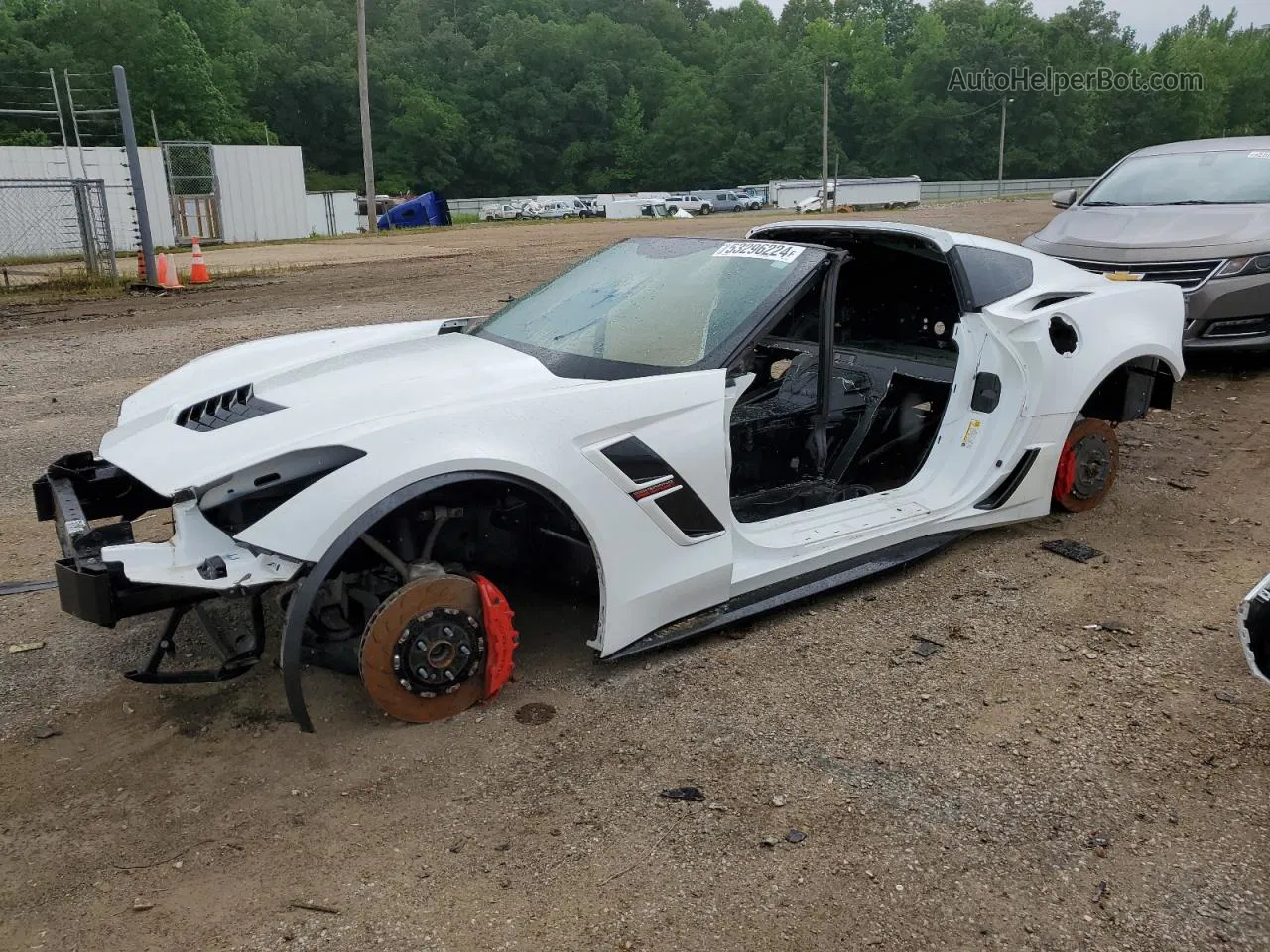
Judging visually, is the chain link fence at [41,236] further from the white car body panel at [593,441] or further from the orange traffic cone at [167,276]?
the white car body panel at [593,441]

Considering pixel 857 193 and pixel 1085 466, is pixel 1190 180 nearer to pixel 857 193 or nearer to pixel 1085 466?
pixel 1085 466

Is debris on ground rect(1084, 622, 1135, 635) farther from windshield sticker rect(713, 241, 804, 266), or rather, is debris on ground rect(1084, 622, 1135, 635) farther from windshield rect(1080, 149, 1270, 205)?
windshield rect(1080, 149, 1270, 205)

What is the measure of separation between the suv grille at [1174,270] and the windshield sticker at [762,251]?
13.0 ft

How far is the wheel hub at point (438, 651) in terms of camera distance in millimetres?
2941

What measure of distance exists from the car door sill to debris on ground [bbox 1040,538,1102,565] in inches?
17.6

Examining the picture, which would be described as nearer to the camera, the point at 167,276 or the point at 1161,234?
the point at 1161,234

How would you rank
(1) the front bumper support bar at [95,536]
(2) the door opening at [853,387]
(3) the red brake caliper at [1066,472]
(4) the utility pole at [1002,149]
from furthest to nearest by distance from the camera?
(4) the utility pole at [1002,149] → (3) the red brake caliper at [1066,472] → (2) the door opening at [853,387] → (1) the front bumper support bar at [95,536]

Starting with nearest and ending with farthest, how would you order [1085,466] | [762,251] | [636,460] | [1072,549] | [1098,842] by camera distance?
[1098,842] < [636,460] < [762,251] < [1072,549] < [1085,466]

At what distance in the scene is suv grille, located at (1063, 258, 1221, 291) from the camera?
7117 mm

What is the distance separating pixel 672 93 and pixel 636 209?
43.7m

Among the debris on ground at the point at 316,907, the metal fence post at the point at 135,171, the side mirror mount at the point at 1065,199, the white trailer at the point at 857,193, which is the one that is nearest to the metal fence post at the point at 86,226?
the metal fence post at the point at 135,171

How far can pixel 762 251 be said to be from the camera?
400 centimetres

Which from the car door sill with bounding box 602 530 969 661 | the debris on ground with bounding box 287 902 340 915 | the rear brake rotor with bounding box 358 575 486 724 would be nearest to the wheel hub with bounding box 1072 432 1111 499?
the car door sill with bounding box 602 530 969 661

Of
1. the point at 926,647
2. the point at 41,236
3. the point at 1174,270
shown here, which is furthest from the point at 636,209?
the point at 926,647
